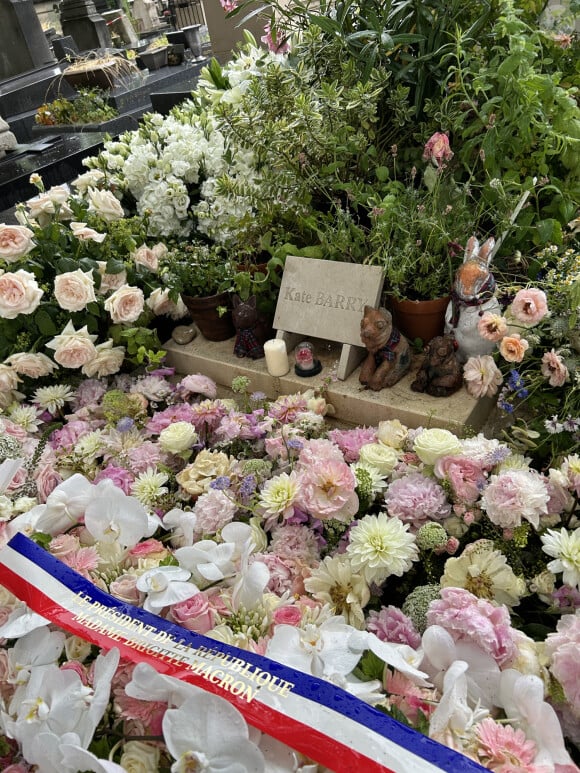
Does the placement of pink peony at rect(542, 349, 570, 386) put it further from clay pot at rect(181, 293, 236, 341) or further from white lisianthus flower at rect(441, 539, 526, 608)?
clay pot at rect(181, 293, 236, 341)

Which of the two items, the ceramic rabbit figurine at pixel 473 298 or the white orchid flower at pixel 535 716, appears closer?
the white orchid flower at pixel 535 716

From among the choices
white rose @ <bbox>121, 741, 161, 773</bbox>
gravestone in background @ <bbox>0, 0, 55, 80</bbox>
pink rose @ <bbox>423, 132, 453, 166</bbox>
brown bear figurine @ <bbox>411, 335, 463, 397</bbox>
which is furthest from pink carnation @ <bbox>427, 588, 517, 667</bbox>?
gravestone in background @ <bbox>0, 0, 55, 80</bbox>

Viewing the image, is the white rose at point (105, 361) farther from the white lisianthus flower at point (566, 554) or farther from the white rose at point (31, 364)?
the white lisianthus flower at point (566, 554)

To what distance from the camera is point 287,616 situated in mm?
1021

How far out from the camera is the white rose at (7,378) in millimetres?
1954

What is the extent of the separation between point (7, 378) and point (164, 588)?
1.29m

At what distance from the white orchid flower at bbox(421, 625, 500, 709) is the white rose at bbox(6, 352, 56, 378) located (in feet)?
5.36

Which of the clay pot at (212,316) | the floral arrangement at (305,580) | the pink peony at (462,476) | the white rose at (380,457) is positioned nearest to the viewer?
the floral arrangement at (305,580)

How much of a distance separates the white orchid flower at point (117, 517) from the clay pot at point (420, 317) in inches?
41.8

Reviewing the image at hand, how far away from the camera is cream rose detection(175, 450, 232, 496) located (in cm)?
148

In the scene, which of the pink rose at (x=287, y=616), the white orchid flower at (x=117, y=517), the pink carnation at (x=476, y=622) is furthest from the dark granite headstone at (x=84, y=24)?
the pink carnation at (x=476, y=622)

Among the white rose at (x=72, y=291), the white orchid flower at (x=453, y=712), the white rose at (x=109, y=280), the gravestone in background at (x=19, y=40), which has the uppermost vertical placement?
the gravestone in background at (x=19, y=40)

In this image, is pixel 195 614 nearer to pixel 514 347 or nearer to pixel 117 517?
pixel 117 517

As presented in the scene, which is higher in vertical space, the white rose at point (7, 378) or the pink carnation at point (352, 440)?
the white rose at point (7, 378)
